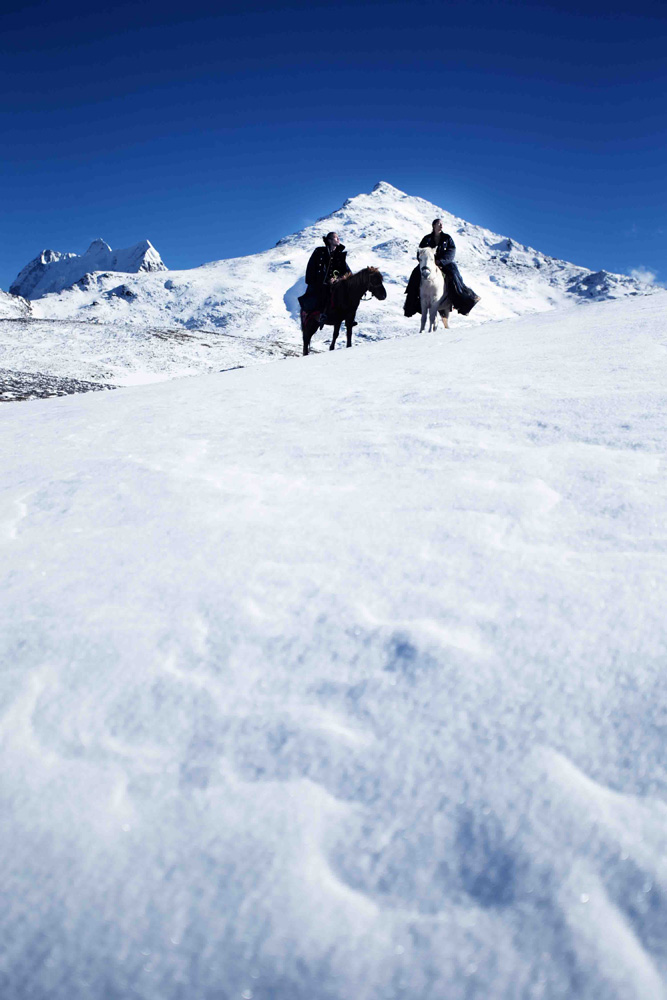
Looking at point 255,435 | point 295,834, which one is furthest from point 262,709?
point 255,435

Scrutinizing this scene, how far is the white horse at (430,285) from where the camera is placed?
913 centimetres

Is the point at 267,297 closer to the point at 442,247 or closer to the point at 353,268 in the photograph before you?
the point at 353,268

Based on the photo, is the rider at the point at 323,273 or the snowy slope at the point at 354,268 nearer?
the rider at the point at 323,273

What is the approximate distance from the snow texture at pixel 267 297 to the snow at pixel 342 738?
614 centimetres

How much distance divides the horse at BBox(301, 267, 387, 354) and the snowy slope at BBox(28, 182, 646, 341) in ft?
21.2

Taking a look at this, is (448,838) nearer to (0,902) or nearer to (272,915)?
(272,915)

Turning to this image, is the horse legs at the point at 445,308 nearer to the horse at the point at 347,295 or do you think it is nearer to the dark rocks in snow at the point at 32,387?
the horse at the point at 347,295

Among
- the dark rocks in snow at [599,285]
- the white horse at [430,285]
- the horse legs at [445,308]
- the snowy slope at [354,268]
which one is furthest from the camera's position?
the dark rocks in snow at [599,285]

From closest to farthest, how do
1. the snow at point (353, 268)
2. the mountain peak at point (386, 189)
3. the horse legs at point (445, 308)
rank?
1. the horse legs at point (445, 308)
2. the snow at point (353, 268)
3. the mountain peak at point (386, 189)

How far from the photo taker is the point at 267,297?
59219 mm

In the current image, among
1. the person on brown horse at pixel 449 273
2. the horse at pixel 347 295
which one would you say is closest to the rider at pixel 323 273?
the horse at pixel 347 295

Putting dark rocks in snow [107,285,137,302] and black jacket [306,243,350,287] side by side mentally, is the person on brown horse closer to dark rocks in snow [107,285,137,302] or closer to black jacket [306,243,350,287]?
black jacket [306,243,350,287]

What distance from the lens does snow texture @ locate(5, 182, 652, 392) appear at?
15406mm

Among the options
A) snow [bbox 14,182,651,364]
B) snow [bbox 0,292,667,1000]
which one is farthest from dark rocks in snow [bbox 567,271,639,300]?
snow [bbox 0,292,667,1000]
